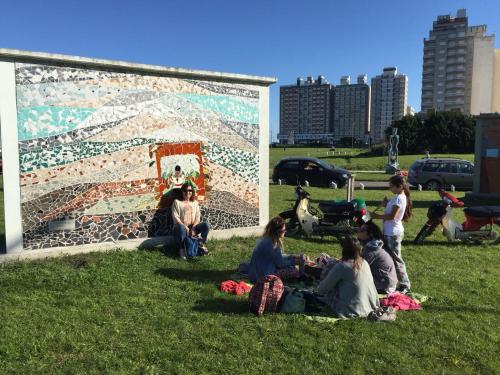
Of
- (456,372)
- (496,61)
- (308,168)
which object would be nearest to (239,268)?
(456,372)

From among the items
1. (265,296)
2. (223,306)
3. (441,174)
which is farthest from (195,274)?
(441,174)

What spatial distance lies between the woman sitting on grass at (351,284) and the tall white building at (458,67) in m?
106

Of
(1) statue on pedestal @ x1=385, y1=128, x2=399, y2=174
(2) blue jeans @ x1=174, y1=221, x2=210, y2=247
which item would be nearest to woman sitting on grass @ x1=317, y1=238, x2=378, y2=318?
(2) blue jeans @ x1=174, y1=221, x2=210, y2=247

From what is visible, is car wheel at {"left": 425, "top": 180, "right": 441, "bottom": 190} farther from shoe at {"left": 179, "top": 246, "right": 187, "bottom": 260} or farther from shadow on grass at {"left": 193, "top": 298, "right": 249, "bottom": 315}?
shadow on grass at {"left": 193, "top": 298, "right": 249, "bottom": 315}

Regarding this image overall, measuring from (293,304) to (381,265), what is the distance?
4.55ft

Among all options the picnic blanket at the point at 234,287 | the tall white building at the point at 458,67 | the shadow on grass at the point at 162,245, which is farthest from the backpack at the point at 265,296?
the tall white building at the point at 458,67

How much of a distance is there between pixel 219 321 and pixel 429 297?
294cm

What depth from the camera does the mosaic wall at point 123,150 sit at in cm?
717

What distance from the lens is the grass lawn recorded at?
13.3 feet

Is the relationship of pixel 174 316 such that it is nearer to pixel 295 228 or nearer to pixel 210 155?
pixel 210 155

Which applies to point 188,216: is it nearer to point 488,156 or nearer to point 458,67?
point 488,156

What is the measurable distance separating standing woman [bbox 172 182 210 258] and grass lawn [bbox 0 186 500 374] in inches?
36.7

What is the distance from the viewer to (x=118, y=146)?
7914 mm

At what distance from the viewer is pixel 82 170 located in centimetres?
756
